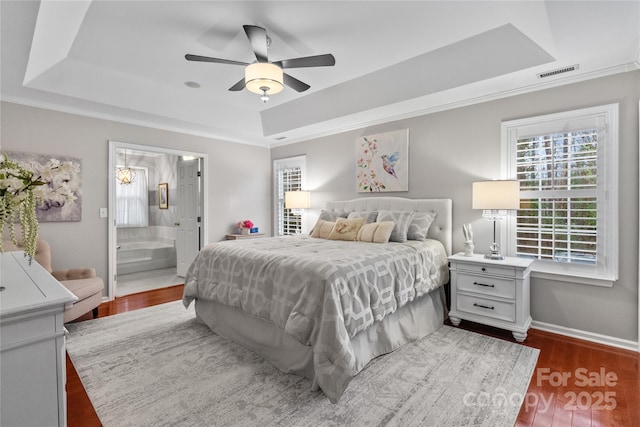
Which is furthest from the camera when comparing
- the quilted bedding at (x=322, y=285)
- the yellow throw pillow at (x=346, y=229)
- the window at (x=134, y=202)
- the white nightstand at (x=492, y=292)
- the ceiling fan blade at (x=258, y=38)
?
the window at (x=134, y=202)

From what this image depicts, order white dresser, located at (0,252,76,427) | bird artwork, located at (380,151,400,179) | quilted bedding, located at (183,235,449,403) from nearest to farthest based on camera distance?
white dresser, located at (0,252,76,427) → quilted bedding, located at (183,235,449,403) → bird artwork, located at (380,151,400,179)

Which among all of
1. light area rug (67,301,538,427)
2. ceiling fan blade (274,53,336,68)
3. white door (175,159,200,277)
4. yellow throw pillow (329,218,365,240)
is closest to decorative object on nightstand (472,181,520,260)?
light area rug (67,301,538,427)

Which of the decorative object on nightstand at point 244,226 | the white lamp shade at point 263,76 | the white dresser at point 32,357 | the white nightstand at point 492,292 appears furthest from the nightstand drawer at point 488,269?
the decorative object on nightstand at point 244,226

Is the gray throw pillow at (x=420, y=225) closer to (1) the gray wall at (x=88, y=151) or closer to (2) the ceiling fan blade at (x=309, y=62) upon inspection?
(2) the ceiling fan blade at (x=309, y=62)

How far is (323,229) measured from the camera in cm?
409

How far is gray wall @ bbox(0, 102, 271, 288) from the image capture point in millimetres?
3652

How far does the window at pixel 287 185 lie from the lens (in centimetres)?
582

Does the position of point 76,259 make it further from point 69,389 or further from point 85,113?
point 69,389

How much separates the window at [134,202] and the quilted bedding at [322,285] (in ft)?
15.9

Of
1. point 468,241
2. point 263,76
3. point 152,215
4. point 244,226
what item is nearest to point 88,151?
point 244,226

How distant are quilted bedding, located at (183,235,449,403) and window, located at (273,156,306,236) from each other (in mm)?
2453

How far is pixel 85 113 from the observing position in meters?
4.05

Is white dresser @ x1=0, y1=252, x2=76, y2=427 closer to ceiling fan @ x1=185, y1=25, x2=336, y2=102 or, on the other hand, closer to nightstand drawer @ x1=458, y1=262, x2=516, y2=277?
ceiling fan @ x1=185, y1=25, x2=336, y2=102

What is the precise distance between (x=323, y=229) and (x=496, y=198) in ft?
6.48
